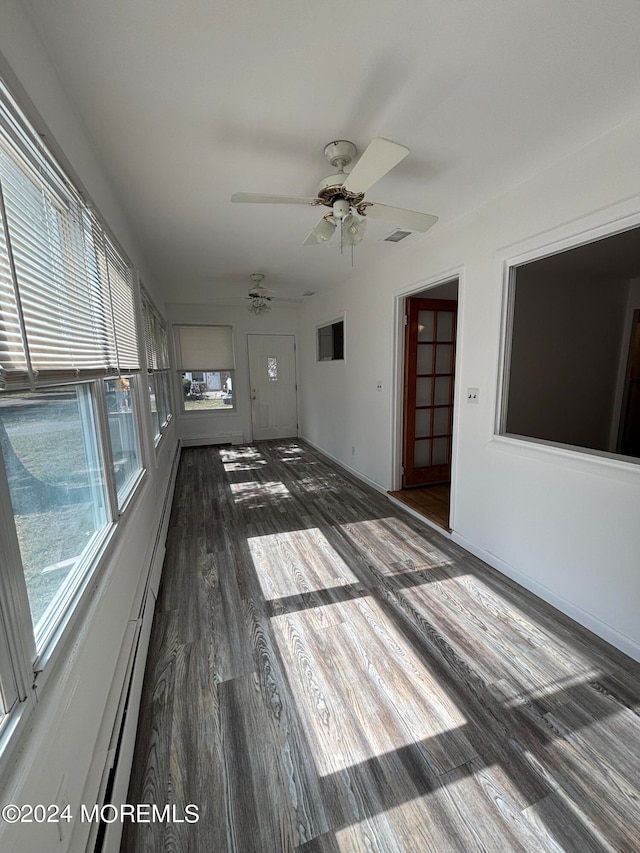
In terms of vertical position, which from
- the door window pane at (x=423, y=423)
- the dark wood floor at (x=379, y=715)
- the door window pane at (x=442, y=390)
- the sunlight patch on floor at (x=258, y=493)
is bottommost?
the dark wood floor at (x=379, y=715)

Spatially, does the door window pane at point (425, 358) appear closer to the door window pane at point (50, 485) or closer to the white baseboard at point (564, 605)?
the white baseboard at point (564, 605)

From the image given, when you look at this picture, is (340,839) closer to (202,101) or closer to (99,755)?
(99,755)

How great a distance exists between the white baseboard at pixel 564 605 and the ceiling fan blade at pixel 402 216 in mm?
2290

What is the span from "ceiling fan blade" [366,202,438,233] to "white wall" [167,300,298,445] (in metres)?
4.36

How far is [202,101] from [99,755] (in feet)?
8.06

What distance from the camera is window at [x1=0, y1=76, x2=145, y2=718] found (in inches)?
32.3

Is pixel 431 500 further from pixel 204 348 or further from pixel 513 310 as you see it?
pixel 204 348

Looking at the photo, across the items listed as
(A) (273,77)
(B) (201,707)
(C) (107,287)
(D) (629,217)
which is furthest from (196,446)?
(D) (629,217)

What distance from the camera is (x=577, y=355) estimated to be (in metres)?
4.05

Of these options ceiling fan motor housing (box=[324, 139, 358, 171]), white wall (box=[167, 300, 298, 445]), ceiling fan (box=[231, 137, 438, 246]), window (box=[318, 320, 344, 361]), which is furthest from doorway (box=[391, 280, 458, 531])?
white wall (box=[167, 300, 298, 445])

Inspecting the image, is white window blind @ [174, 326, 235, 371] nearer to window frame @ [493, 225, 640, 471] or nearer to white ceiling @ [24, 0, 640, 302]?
white ceiling @ [24, 0, 640, 302]

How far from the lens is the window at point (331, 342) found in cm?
495

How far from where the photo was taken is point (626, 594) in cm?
178

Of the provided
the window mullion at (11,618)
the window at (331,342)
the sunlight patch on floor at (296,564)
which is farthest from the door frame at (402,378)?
the window mullion at (11,618)
